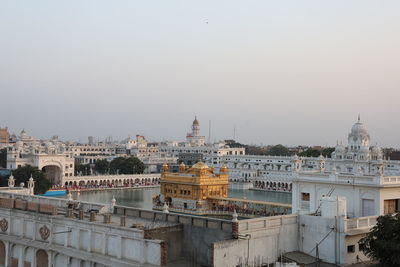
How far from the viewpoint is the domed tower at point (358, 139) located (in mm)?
75312

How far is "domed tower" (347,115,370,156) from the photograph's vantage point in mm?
75312

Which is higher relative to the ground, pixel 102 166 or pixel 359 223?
pixel 359 223

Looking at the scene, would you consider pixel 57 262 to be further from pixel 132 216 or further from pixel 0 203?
pixel 0 203

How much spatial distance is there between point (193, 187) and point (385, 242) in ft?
128

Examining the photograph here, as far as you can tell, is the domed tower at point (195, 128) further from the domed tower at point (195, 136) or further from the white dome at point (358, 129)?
the white dome at point (358, 129)

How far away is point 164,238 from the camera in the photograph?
15.0m

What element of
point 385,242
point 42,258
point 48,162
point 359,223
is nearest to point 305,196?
point 359,223

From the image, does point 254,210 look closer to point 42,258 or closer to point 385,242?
point 42,258

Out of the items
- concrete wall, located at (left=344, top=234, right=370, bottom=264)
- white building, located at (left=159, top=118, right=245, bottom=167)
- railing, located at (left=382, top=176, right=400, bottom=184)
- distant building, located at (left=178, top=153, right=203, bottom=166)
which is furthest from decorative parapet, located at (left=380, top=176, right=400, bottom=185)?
distant building, located at (left=178, top=153, right=203, bottom=166)

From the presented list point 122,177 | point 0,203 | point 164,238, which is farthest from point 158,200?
point 164,238

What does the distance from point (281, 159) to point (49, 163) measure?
126 feet

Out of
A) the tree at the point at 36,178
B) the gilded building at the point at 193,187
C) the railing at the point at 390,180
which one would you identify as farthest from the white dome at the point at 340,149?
the railing at the point at 390,180

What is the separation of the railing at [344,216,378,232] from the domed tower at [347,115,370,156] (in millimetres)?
60118

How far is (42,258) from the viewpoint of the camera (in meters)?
17.4
